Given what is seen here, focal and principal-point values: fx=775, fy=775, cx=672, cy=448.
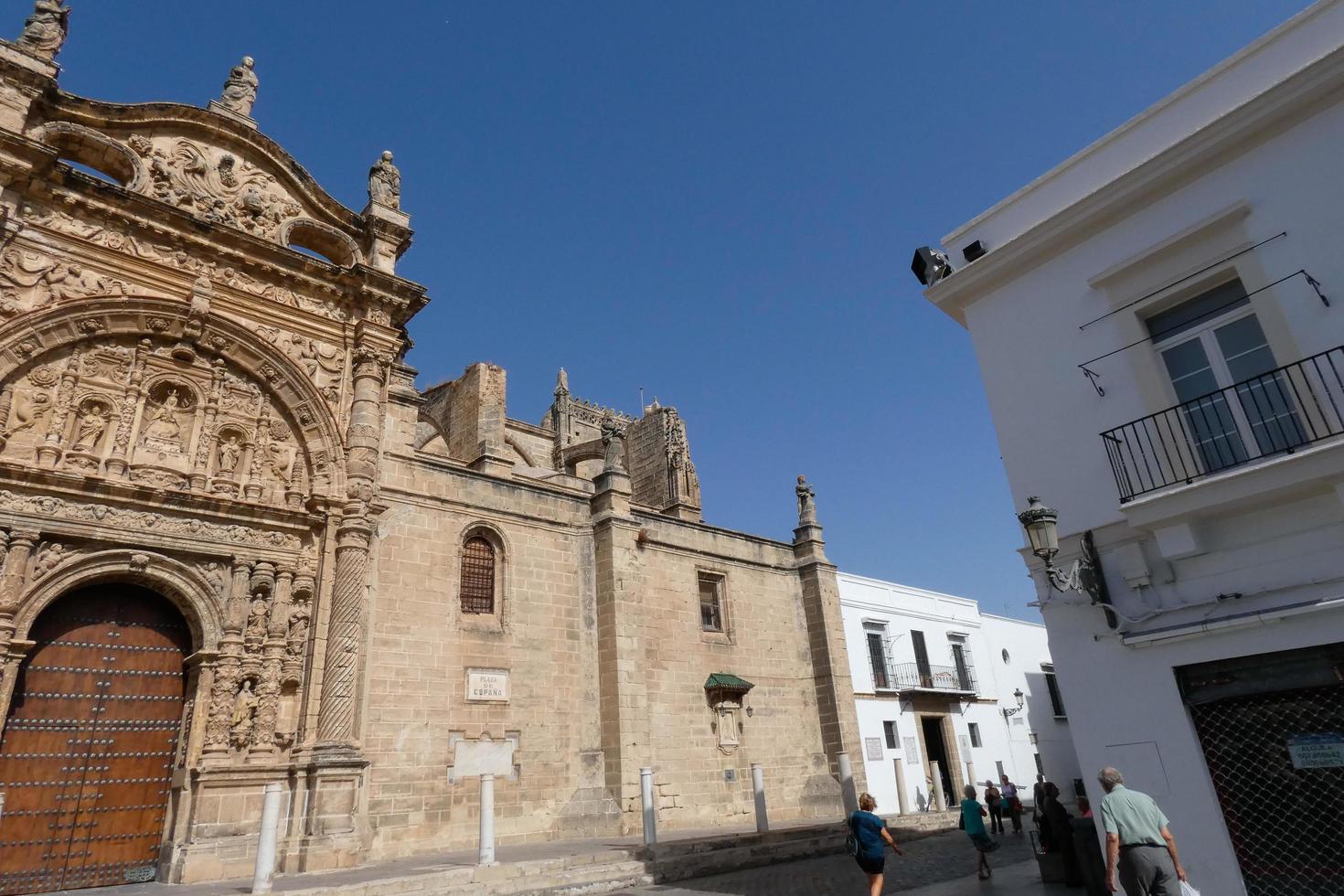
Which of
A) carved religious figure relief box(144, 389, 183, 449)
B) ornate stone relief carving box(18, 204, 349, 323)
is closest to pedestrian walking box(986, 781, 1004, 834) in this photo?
ornate stone relief carving box(18, 204, 349, 323)

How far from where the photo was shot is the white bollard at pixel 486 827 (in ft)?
29.5

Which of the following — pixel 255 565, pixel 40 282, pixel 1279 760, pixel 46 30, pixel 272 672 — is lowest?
pixel 1279 760

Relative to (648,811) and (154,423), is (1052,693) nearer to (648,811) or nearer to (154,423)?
(648,811)

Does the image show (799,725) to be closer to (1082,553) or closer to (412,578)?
(412,578)

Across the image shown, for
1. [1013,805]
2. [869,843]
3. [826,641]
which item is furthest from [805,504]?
[869,843]

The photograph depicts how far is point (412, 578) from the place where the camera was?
11914 mm

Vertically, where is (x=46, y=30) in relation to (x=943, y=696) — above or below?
above

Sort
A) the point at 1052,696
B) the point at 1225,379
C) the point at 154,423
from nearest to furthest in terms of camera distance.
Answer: the point at 1225,379, the point at 154,423, the point at 1052,696

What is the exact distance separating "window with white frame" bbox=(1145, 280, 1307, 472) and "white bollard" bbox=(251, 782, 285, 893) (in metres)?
9.36

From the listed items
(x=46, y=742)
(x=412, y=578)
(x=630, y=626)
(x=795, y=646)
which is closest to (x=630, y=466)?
(x=795, y=646)

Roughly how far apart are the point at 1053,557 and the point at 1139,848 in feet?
7.98

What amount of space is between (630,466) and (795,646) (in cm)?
1211

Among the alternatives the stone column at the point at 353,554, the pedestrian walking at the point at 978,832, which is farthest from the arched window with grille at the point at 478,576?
the pedestrian walking at the point at 978,832

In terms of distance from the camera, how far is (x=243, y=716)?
32.1 feet
